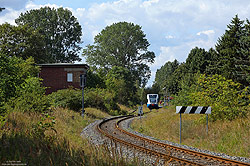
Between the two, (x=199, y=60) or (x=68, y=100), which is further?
(x=199, y=60)

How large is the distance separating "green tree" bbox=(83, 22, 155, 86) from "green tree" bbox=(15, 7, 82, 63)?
559cm

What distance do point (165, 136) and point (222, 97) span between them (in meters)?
3.83

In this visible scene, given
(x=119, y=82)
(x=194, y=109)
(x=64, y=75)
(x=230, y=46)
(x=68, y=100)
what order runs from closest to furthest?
(x=194, y=109), (x=68, y=100), (x=230, y=46), (x=64, y=75), (x=119, y=82)

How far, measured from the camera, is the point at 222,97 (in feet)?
47.4

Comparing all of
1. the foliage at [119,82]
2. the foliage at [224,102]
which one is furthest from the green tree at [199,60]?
the foliage at [224,102]

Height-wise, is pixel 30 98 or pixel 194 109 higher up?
pixel 30 98

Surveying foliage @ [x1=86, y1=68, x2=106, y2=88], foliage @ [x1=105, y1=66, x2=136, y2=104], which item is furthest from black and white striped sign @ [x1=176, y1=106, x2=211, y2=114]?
foliage @ [x1=105, y1=66, x2=136, y2=104]

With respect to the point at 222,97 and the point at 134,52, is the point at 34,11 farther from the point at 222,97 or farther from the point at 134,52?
the point at 222,97

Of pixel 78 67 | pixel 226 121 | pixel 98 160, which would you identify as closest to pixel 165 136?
pixel 226 121

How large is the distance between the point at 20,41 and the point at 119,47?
20204 mm

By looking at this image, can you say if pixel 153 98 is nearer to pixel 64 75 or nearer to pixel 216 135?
pixel 64 75

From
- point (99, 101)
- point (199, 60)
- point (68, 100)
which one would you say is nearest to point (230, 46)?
point (199, 60)

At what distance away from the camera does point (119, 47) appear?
57344mm

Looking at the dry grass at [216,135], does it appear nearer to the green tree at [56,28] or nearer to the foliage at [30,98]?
the foliage at [30,98]
